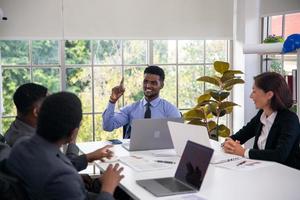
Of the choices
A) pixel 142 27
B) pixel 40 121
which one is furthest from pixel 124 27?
pixel 40 121

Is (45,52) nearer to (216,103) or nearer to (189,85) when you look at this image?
(189,85)

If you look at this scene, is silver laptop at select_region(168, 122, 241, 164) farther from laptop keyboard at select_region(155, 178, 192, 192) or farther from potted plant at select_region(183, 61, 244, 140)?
potted plant at select_region(183, 61, 244, 140)

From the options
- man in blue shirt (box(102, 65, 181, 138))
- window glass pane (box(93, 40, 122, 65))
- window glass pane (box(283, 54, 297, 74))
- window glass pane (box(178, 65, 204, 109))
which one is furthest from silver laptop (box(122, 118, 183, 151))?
window glass pane (box(283, 54, 297, 74))

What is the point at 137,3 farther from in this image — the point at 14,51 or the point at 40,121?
the point at 40,121

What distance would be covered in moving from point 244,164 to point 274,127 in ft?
1.36

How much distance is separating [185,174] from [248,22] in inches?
131

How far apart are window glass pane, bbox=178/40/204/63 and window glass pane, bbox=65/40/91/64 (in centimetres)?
115

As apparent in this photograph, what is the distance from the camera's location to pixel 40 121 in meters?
1.78

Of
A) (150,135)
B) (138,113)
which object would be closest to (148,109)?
(138,113)

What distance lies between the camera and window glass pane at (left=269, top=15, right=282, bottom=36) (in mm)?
5030

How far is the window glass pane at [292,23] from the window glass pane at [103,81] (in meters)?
2.02

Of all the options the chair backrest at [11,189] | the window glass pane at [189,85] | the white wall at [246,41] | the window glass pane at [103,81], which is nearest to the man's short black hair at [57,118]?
the chair backrest at [11,189]

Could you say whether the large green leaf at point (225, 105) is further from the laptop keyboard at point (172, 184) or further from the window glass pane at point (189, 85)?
the laptop keyboard at point (172, 184)

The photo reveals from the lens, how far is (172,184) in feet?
7.33
